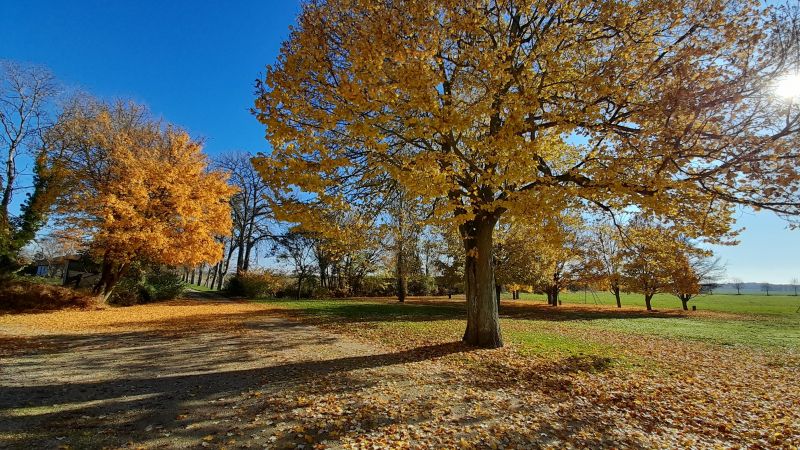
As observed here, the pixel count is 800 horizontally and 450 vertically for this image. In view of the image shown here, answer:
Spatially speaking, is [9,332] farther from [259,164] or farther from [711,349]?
[711,349]

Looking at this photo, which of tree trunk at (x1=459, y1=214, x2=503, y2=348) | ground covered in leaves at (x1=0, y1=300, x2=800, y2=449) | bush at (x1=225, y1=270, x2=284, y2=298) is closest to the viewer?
ground covered in leaves at (x1=0, y1=300, x2=800, y2=449)

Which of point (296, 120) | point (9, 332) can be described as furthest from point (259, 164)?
point (9, 332)

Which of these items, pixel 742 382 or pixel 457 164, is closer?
pixel 742 382

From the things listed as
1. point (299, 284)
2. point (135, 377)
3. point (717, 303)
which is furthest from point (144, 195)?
point (717, 303)

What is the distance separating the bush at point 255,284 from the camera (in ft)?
99.1

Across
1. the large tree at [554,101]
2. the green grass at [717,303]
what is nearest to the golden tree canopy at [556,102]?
the large tree at [554,101]

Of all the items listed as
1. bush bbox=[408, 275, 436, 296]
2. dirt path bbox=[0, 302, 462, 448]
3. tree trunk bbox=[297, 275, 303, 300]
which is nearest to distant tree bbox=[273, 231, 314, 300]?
tree trunk bbox=[297, 275, 303, 300]

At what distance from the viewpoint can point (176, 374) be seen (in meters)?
7.32

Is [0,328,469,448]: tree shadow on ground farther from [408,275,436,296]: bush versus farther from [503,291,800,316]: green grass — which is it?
[503,291,800,316]: green grass

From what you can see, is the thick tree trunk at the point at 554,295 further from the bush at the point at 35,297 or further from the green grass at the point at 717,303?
the bush at the point at 35,297

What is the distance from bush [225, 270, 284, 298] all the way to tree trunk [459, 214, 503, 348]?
24004mm

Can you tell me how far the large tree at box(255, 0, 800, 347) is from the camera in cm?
656

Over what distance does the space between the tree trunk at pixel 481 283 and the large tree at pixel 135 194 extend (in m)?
14.7

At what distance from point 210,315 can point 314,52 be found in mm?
14958
